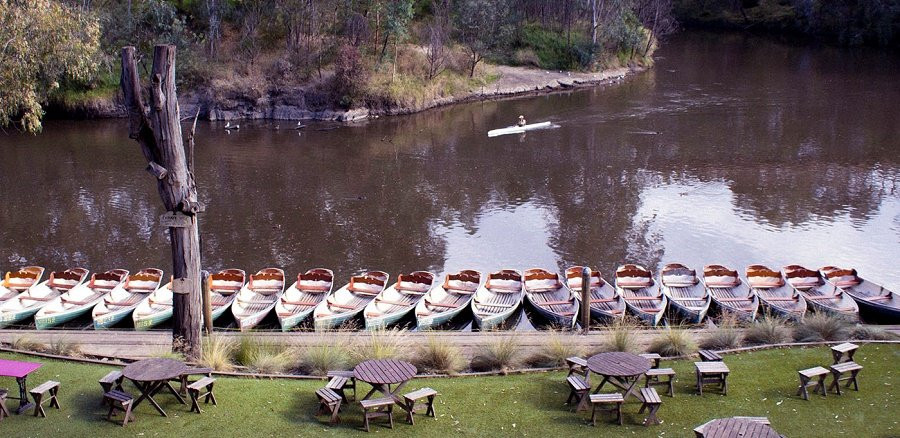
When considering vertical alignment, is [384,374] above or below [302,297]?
above

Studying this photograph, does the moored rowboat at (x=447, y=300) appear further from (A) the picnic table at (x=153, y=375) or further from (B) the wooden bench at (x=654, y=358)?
(A) the picnic table at (x=153, y=375)

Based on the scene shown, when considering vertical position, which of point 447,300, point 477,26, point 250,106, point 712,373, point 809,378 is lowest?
point 250,106

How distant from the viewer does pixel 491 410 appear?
12625 mm

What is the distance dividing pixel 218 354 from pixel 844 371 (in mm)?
10054

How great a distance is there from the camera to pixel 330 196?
32906 mm

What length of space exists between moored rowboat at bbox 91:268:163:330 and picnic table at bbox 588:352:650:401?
11.6 metres

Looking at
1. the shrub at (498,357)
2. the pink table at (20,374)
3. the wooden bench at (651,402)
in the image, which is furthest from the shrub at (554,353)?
the pink table at (20,374)

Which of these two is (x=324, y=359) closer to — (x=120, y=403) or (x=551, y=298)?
(x=120, y=403)

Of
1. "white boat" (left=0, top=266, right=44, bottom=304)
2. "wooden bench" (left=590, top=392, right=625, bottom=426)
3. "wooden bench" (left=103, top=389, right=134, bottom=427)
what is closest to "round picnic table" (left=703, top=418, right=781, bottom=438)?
"wooden bench" (left=590, top=392, right=625, bottom=426)

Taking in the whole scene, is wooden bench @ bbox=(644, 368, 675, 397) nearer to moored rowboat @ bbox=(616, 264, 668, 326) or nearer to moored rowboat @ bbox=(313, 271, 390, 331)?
moored rowboat @ bbox=(616, 264, 668, 326)

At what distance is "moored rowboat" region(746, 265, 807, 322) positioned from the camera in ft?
63.0

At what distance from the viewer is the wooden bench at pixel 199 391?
1221 centimetres

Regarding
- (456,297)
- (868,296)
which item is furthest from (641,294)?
(868,296)

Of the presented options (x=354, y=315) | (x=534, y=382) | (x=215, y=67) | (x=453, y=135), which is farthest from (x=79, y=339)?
(x=215, y=67)
